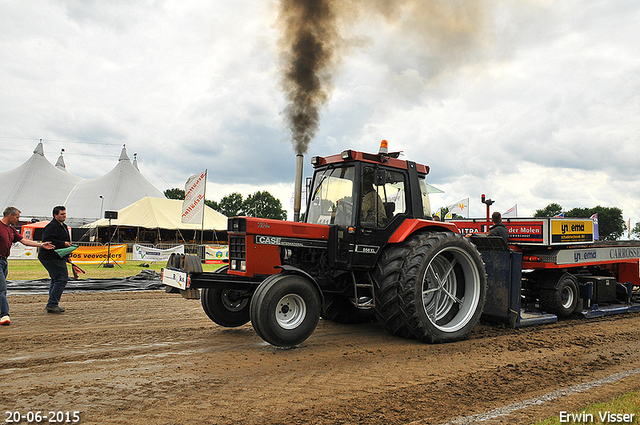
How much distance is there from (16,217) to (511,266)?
774cm

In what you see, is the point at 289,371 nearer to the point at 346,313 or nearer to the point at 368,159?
the point at 346,313

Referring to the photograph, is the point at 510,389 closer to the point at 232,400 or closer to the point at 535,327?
the point at 232,400

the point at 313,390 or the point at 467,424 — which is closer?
the point at 467,424

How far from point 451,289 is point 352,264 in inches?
73.0

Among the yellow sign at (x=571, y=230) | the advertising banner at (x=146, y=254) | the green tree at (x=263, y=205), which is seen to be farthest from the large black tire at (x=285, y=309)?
the green tree at (x=263, y=205)

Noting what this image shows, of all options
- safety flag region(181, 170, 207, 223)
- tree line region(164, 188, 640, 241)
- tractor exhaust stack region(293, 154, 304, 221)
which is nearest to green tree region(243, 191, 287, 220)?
tree line region(164, 188, 640, 241)

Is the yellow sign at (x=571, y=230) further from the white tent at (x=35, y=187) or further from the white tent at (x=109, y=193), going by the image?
the white tent at (x=35, y=187)

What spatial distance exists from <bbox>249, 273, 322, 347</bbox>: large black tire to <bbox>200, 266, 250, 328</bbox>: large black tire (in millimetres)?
1094

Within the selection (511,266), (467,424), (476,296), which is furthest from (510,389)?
(511,266)

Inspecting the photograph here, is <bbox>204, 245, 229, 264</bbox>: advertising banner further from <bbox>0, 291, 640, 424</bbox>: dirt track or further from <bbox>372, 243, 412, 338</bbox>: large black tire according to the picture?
<bbox>372, 243, 412, 338</bbox>: large black tire

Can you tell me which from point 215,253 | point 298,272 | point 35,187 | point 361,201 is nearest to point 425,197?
point 361,201

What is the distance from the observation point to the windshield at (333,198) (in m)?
5.64

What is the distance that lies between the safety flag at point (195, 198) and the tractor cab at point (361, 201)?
907 cm

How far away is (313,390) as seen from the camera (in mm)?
3803
